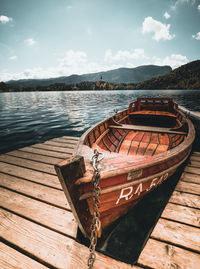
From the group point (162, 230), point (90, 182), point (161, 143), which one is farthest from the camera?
point (161, 143)

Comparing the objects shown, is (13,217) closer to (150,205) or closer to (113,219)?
(113,219)

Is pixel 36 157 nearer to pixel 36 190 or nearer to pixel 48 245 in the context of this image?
pixel 36 190

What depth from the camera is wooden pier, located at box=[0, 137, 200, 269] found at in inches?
75.5

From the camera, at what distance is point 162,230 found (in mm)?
2324

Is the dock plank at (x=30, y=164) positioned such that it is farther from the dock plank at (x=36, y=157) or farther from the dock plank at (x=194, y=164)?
the dock plank at (x=194, y=164)

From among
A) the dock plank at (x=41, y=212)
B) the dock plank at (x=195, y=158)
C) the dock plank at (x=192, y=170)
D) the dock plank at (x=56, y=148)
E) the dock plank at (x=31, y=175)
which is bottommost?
the dock plank at (x=41, y=212)

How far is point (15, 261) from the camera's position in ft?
6.38

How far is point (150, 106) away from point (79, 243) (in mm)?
8660

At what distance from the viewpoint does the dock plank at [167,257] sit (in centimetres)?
185

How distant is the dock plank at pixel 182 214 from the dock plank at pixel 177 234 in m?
0.10

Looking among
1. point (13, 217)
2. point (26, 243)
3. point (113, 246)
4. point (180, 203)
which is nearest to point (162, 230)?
point (180, 203)

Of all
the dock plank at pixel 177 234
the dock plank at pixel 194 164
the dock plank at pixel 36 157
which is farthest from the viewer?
the dock plank at pixel 36 157

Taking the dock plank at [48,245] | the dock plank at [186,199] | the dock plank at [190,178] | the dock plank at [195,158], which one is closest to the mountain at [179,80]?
the dock plank at [195,158]

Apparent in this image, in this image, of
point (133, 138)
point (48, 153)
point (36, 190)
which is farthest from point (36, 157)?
point (133, 138)
